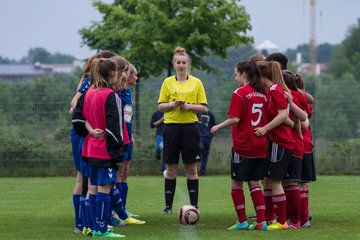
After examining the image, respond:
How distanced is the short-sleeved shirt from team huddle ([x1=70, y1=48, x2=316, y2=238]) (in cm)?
16

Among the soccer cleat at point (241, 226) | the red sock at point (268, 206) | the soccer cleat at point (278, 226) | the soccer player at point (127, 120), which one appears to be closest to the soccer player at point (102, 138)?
the soccer player at point (127, 120)

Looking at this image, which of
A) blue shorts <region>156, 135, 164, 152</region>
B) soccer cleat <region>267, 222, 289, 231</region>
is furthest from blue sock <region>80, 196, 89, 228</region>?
blue shorts <region>156, 135, 164, 152</region>

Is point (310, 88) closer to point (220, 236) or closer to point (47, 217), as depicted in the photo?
point (47, 217)

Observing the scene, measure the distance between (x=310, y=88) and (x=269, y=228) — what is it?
12.7 meters

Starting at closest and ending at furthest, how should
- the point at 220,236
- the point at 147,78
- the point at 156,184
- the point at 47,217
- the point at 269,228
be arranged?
the point at 220,236
the point at 269,228
the point at 47,217
the point at 156,184
the point at 147,78

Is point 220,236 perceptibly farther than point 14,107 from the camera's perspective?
No

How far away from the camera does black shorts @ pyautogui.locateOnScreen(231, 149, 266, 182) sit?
1052 cm

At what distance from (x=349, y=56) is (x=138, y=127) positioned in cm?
8454

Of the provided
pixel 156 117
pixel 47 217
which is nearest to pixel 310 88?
pixel 156 117

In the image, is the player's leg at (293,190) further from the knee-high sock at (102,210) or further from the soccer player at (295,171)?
the knee-high sock at (102,210)

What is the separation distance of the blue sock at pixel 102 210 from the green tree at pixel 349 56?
8637cm

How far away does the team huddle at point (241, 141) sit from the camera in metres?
9.82

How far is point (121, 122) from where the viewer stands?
9852 millimetres

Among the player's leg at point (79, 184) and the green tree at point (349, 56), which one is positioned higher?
the green tree at point (349, 56)
